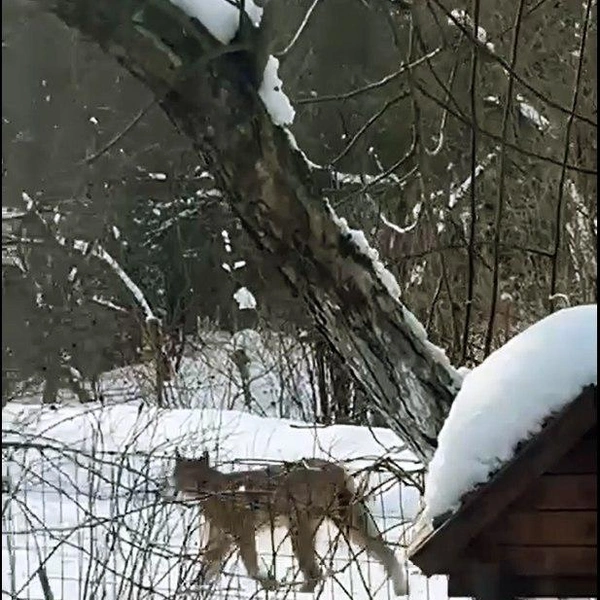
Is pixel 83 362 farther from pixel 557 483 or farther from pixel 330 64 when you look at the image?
pixel 557 483

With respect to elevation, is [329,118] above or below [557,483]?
above

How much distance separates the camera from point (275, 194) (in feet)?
7.15

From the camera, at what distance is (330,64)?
5992 millimetres

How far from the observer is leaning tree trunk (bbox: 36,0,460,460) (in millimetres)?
2078

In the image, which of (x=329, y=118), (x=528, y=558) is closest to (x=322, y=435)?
(x=329, y=118)

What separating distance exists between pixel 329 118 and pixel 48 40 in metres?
2.30

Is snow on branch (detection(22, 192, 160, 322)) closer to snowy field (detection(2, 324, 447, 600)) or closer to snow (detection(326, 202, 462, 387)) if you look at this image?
snowy field (detection(2, 324, 447, 600))

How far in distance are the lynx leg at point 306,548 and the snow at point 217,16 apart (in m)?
2.02

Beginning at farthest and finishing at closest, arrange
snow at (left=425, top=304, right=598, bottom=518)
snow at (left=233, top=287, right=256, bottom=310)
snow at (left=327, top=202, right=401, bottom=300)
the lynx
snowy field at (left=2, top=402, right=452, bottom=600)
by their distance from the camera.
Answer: snow at (left=233, top=287, right=256, bottom=310) < the lynx < snowy field at (left=2, top=402, right=452, bottom=600) < snow at (left=327, top=202, right=401, bottom=300) < snow at (left=425, top=304, right=598, bottom=518)

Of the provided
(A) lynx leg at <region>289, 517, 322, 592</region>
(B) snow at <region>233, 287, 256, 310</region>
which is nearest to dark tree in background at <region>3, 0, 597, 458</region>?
(B) snow at <region>233, 287, 256, 310</region>

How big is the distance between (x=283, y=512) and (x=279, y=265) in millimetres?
2026

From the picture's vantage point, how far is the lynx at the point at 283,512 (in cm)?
368

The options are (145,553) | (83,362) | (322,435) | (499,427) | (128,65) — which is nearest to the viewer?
(499,427)

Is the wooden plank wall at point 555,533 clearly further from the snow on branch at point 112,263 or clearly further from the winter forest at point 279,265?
the snow on branch at point 112,263
